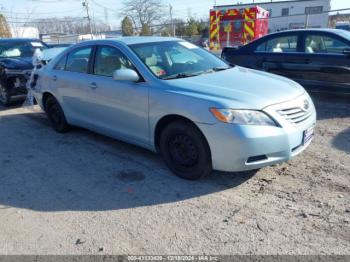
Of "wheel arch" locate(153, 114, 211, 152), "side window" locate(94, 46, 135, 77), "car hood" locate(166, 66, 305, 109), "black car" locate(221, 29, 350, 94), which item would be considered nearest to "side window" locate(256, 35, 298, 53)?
"black car" locate(221, 29, 350, 94)

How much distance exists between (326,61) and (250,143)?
13.5 feet

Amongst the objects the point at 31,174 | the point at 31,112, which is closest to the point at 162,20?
the point at 31,112

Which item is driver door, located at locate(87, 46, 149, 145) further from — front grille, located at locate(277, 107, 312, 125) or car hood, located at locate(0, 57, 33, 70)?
car hood, located at locate(0, 57, 33, 70)

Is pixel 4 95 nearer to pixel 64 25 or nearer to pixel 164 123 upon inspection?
pixel 164 123

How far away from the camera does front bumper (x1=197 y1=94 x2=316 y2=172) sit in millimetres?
3297

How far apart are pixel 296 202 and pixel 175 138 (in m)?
1.44

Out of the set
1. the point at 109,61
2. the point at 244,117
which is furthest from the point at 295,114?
the point at 109,61

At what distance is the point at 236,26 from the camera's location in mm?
14836

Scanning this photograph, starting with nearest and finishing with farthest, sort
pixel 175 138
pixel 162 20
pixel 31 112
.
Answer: pixel 175 138 < pixel 31 112 < pixel 162 20

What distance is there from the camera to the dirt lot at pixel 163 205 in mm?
2850

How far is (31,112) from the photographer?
766 cm

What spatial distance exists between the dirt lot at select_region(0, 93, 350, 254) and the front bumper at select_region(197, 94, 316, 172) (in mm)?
368

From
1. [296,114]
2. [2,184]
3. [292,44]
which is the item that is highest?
[292,44]

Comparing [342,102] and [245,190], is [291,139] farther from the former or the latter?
[342,102]
